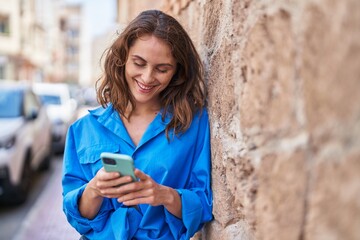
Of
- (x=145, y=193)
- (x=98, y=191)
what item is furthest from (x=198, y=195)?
(x=98, y=191)

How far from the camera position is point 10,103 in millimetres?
5742

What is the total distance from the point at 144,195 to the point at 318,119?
821 mm

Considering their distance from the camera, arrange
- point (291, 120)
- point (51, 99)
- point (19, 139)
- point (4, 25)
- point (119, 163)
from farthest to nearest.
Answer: point (4, 25) → point (51, 99) → point (19, 139) → point (119, 163) → point (291, 120)

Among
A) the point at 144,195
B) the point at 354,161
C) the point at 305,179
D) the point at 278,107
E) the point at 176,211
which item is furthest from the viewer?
the point at 176,211

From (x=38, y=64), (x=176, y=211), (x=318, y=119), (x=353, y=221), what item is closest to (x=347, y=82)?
(x=318, y=119)

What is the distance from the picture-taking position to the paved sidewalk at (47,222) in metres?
4.31

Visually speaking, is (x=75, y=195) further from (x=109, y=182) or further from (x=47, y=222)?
(x=47, y=222)

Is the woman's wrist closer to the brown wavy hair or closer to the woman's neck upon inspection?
the brown wavy hair

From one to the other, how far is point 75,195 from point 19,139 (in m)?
3.80

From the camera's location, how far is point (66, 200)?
1.67m

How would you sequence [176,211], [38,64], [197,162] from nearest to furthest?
[176,211], [197,162], [38,64]

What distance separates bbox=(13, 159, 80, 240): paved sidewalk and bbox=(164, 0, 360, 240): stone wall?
9.54 ft

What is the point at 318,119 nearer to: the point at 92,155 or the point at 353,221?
the point at 353,221

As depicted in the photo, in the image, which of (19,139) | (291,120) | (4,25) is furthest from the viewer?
(4,25)
